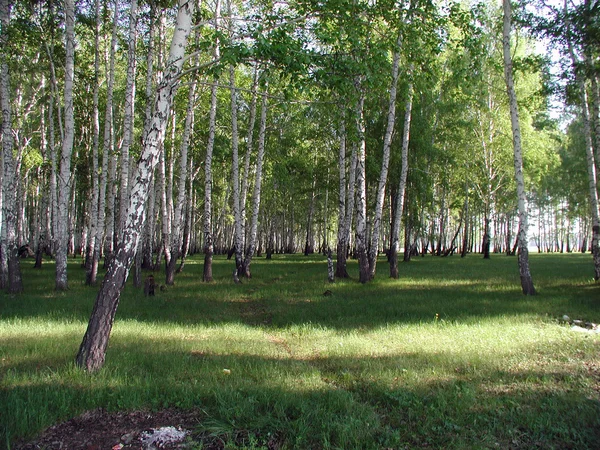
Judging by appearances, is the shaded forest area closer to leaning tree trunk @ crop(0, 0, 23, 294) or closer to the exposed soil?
leaning tree trunk @ crop(0, 0, 23, 294)

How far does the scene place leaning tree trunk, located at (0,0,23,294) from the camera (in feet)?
37.6

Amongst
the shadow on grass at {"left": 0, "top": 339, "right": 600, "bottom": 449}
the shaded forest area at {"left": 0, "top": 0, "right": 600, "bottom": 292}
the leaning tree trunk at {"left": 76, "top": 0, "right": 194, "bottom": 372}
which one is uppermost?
the shaded forest area at {"left": 0, "top": 0, "right": 600, "bottom": 292}

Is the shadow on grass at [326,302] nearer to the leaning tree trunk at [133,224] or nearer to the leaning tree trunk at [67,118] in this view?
the leaning tree trunk at [67,118]

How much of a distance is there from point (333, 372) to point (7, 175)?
11.1 meters

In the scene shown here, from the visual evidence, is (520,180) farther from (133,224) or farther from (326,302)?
(133,224)

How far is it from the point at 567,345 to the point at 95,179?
16.0 metres

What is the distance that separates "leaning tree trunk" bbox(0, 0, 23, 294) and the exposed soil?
9773 millimetres

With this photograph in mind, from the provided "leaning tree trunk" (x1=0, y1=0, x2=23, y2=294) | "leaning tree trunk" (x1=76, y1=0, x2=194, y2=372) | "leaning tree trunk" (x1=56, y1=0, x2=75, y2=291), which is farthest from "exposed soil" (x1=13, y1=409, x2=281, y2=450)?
"leaning tree trunk" (x1=0, y1=0, x2=23, y2=294)

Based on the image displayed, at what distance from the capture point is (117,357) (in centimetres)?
593

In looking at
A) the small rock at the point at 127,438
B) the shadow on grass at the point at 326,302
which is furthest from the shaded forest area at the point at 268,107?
the small rock at the point at 127,438

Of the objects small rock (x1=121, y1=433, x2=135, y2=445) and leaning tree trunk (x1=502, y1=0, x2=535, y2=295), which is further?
leaning tree trunk (x1=502, y1=0, x2=535, y2=295)

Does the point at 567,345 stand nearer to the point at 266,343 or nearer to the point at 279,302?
the point at 266,343

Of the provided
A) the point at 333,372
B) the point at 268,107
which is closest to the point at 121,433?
the point at 333,372

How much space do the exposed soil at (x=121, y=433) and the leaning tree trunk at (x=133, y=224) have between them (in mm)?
1155
